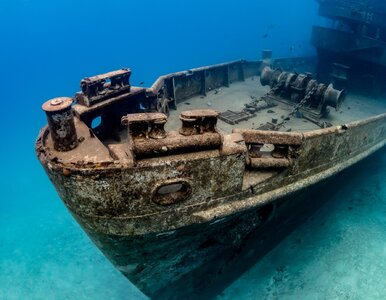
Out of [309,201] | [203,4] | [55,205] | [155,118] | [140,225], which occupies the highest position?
[203,4]

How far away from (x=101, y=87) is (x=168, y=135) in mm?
2702

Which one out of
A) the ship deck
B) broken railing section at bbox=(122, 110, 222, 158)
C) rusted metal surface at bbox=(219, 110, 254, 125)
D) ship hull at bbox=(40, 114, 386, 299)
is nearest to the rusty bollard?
ship hull at bbox=(40, 114, 386, 299)

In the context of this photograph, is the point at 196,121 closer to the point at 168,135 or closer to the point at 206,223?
the point at 168,135

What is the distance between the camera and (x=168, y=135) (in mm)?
3264

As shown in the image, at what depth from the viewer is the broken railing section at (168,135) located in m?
3.07

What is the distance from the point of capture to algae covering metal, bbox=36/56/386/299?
3176 millimetres

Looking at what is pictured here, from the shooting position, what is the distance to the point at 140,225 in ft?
11.4

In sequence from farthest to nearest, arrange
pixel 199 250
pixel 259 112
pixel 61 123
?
pixel 259 112
pixel 199 250
pixel 61 123

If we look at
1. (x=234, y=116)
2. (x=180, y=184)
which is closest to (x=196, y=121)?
(x=180, y=184)

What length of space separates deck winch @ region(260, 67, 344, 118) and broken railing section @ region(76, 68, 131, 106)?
14.5 feet

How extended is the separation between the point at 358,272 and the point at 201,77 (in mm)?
6799

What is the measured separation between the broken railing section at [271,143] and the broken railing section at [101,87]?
266 centimetres

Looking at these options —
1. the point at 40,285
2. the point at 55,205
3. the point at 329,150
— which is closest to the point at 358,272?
the point at 329,150

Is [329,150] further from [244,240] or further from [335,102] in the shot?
[335,102]
